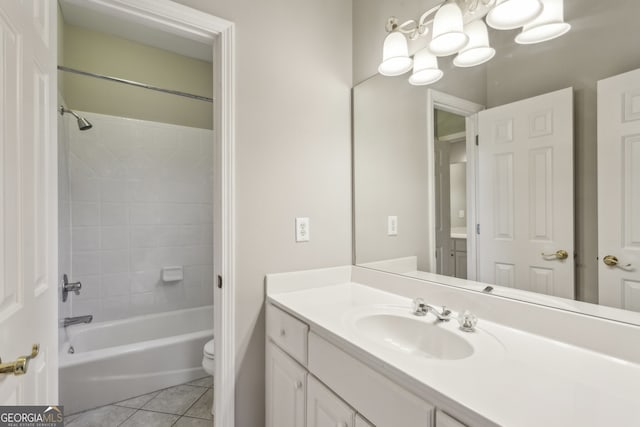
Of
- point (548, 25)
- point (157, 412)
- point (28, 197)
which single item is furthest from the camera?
point (157, 412)

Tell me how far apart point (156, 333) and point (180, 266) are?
0.57m

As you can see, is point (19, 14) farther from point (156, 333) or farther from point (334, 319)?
point (156, 333)

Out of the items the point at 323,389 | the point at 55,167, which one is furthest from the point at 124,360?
the point at 323,389

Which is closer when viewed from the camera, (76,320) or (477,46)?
(477,46)

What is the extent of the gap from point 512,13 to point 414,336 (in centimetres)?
115

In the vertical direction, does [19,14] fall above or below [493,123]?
above

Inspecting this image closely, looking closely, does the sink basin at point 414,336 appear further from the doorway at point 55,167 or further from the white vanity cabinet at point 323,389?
the doorway at point 55,167

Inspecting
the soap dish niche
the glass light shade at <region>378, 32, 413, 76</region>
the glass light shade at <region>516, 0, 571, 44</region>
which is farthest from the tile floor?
the glass light shade at <region>516, 0, 571, 44</region>

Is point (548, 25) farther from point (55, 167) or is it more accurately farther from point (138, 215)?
point (138, 215)

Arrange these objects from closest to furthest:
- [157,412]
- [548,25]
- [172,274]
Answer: [548,25]
[157,412]
[172,274]

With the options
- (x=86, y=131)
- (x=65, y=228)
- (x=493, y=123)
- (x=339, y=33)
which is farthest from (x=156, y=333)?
(x=493, y=123)

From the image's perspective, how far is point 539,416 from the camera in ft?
1.77

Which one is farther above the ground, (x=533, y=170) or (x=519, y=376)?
(x=533, y=170)

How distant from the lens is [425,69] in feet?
4.30
